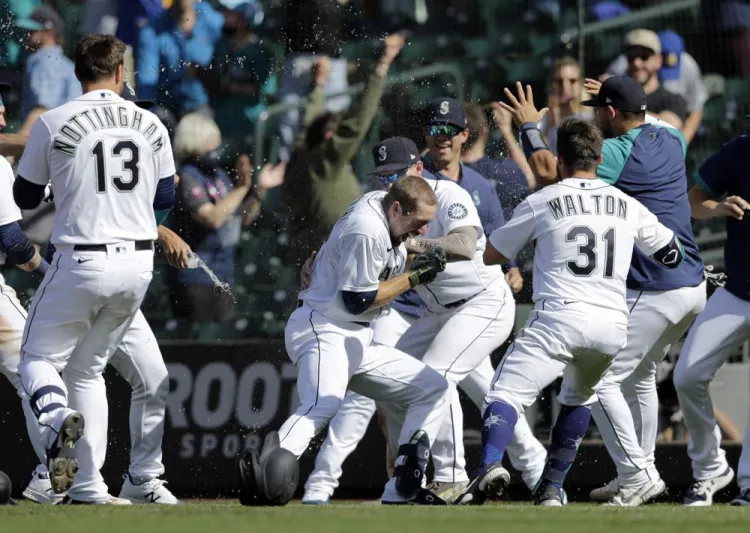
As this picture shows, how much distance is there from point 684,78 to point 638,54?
0.35m

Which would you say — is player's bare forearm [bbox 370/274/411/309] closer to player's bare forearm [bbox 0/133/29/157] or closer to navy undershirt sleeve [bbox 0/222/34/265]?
navy undershirt sleeve [bbox 0/222/34/265]

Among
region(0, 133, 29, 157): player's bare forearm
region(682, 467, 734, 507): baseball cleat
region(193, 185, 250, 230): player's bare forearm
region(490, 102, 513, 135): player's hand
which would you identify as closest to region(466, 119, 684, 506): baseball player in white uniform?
region(682, 467, 734, 507): baseball cleat

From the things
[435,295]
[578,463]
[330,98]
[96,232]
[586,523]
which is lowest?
[578,463]

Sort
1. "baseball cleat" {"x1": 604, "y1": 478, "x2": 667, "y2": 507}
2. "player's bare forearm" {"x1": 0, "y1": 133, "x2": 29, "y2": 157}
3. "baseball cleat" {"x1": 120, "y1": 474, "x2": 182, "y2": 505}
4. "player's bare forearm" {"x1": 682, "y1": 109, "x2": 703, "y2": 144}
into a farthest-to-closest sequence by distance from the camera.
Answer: "player's bare forearm" {"x1": 682, "y1": 109, "x2": 703, "y2": 144} → "player's bare forearm" {"x1": 0, "y1": 133, "x2": 29, "y2": 157} → "baseball cleat" {"x1": 604, "y1": 478, "x2": 667, "y2": 507} → "baseball cleat" {"x1": 120, "y1": 474, "x2": 182, "y2": 505}

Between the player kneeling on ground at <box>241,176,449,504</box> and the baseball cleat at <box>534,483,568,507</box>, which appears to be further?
the baseball cleat at <box>534,483,568,507</box>

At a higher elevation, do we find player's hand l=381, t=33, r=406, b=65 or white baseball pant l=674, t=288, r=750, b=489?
player's hand l=381, t=33, r=406, b=65

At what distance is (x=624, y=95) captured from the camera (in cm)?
774

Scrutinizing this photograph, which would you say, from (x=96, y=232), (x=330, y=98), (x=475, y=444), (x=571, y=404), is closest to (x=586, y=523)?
(x=571, y=404)

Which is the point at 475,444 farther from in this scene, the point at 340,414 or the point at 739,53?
the point at 739,53

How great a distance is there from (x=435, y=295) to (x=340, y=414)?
85 centimetres

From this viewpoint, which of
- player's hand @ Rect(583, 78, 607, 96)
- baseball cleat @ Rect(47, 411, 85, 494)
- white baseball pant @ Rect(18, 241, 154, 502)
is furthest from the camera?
player's hand @ Rect(583, 78, 607, 96)

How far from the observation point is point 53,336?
261 inches

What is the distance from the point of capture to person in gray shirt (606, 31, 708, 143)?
30.7 ft

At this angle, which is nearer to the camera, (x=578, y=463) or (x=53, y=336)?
(x=53, y=336)
